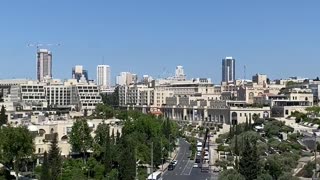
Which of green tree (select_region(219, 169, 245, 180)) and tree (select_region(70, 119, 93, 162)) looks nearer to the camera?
green tree (select_region(219, 169, 245, 180))

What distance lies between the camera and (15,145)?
23.8 meters

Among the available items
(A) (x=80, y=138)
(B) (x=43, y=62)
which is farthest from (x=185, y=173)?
(B) (x=43, y=62)

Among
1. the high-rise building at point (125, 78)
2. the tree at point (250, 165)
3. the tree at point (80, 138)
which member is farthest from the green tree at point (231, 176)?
the high-rise building at point (125, 78)

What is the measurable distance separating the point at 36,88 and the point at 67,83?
7.35 m

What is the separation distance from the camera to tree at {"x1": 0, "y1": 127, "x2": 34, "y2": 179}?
938 inches

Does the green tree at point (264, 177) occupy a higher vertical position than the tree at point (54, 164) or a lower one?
lower

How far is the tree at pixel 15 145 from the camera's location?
938 inches

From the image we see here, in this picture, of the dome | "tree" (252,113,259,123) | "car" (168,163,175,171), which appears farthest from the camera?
"tree" (252,113,259,123)

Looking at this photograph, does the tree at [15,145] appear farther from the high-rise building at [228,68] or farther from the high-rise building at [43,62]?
the high-rise building at [228,68]

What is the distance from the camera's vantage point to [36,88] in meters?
76.3

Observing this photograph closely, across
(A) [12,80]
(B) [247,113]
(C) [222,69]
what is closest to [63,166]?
(B) [247,113]

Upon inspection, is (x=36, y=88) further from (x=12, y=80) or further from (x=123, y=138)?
(x=123, y=138)

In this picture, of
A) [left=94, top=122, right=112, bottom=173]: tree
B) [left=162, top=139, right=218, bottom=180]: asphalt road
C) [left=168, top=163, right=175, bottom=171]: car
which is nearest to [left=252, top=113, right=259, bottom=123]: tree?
[left=162, top=139, right=218, bottom=180]: asphalt road

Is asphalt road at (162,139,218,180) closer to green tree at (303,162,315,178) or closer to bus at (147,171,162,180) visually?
bus at (147,171,162,180)
